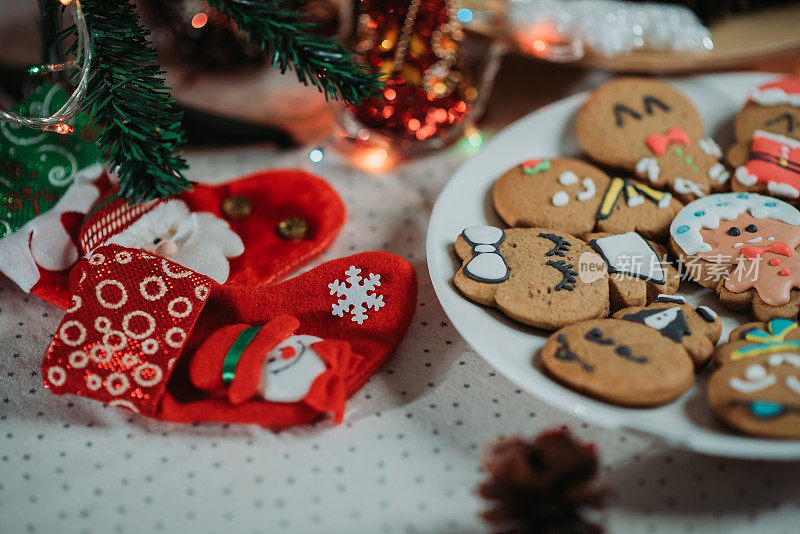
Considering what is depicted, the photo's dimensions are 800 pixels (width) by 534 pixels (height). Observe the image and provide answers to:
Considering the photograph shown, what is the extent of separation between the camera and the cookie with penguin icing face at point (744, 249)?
2.55ft

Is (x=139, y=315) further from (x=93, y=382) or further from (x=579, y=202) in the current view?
(x=579, y=202)

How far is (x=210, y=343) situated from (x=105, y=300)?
138mm

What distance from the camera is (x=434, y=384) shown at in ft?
2.72

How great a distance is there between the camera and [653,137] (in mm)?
993

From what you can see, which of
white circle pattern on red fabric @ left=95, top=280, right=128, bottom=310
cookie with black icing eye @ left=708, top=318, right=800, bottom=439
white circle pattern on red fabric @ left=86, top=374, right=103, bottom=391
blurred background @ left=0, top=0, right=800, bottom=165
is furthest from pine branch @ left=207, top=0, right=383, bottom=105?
cookie with black icing eye @ left=708, top=318, right=800, bottom=439

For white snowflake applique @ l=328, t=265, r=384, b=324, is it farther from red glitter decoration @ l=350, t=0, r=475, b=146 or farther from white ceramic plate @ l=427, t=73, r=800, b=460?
red glitter decoration @ l=350, t=0, r=475, b=146

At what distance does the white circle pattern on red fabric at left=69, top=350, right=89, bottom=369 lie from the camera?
77 centimetres

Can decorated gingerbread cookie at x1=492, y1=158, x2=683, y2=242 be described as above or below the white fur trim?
above

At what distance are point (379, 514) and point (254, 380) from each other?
0.20 meters

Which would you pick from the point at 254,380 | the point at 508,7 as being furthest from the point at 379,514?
Answer: the point at 508,7

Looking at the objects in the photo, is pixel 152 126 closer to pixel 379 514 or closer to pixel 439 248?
pixel 439 248

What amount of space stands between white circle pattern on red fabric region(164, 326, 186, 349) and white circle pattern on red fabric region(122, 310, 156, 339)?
0.7 inches

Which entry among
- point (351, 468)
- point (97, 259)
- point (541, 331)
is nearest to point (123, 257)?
point (97, 259)

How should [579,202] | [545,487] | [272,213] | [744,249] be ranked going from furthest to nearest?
[272,213]
[579,202]
[744,249]
[545,487]
